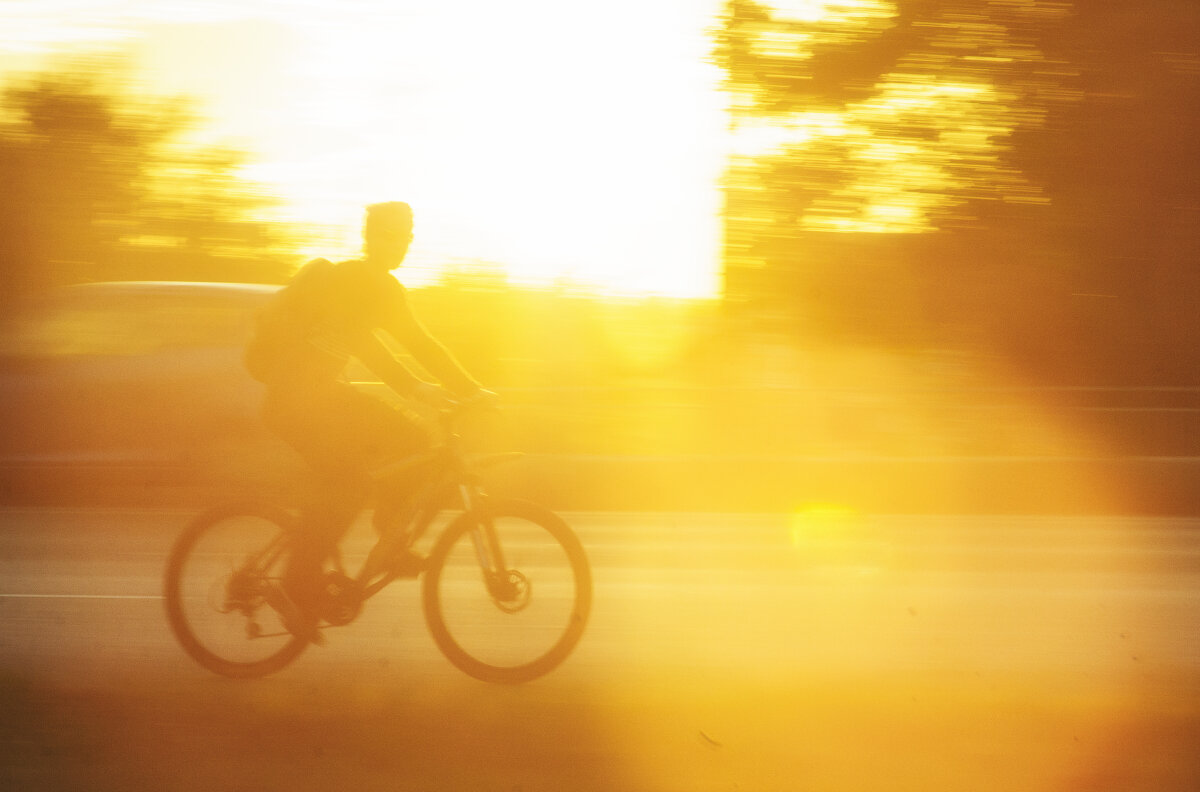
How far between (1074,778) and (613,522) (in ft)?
21.3

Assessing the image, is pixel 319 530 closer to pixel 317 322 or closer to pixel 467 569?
pixel 467 569

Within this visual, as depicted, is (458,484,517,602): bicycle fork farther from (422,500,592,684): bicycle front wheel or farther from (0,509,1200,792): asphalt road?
(0,509,1200,792): asphalt road

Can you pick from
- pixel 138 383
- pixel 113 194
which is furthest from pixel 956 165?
pixel 113 194

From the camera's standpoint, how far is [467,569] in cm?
490

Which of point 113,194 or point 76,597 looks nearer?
point 76,597

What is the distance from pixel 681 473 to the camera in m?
11.4

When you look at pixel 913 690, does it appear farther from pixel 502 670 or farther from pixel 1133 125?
pixel 1133 125

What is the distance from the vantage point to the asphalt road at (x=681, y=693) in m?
3.91

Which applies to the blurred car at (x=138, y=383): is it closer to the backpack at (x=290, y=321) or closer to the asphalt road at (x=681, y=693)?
the asphalt road at (x=681, y=693)

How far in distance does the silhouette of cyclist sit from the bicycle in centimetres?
7

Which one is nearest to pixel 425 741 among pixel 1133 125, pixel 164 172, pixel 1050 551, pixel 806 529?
pixel 1050 551

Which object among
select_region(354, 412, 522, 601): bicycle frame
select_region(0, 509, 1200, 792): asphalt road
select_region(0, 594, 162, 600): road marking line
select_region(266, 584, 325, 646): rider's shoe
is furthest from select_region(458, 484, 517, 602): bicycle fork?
select_region(0, 594, 162, 600): road marking line

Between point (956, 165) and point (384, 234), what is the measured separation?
13.4m

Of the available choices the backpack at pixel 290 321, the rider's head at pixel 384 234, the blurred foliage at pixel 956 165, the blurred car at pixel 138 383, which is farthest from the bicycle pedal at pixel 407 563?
the blurred foliage at pixel 956 165
